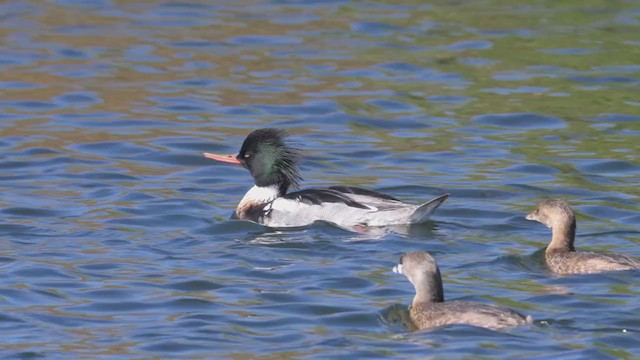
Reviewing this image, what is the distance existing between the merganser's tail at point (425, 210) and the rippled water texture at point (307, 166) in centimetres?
17

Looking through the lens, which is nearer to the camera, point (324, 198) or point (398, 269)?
point (398, 269)

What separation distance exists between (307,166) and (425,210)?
337cm

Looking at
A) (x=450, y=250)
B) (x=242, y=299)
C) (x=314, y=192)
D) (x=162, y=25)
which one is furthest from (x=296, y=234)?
(x=162, y=25)

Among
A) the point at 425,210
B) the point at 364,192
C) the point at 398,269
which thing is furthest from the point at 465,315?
the point at 364,192

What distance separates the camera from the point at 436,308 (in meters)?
11.1

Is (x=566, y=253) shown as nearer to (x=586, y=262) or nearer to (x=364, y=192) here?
(x=586, y=262)

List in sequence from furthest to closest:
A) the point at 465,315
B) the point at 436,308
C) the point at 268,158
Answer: the point at 268,158 < the point at 436,308 < the point at 465,315

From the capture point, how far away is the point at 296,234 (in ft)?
47.5

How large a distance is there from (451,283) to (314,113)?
703 cm

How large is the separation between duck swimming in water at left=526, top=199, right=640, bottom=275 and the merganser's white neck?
8.71 ft

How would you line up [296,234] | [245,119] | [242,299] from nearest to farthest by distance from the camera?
1. [242,299]
2. [296,234]
3. [245,119]

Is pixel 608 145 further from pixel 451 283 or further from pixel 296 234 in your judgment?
pixel 451 283

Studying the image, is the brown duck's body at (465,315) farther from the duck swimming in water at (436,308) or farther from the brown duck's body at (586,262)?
the brown duck's body at (586,262)

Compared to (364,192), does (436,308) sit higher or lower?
lower
